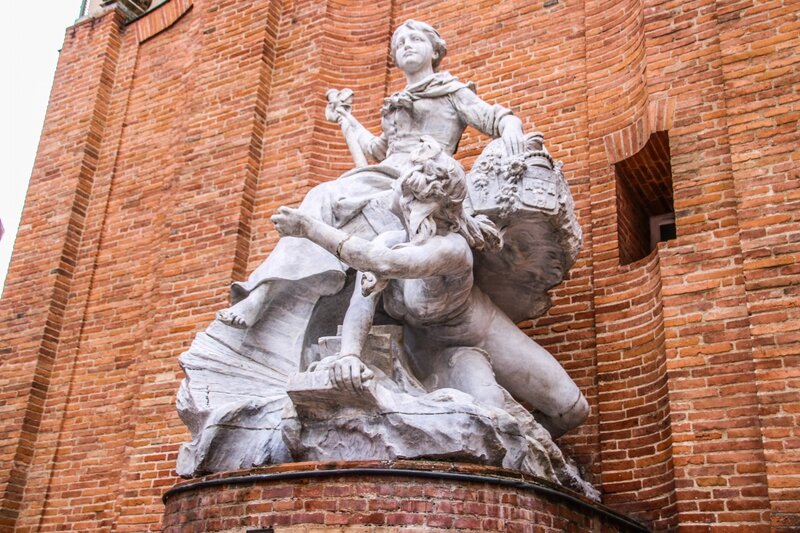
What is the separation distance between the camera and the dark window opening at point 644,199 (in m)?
6.95

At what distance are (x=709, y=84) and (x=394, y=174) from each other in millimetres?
2502

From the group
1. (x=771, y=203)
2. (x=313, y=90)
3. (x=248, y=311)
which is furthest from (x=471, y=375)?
(x=313, y=90)

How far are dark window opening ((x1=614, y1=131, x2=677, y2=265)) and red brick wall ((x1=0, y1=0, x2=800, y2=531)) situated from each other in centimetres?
11

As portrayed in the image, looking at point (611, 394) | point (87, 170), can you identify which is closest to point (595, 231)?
point (611, 394)

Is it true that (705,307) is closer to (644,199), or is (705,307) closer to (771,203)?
(771,203)

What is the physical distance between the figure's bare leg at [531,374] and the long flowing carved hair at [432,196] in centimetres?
95

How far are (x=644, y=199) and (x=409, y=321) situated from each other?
288cm

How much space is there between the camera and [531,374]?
5.70 meters

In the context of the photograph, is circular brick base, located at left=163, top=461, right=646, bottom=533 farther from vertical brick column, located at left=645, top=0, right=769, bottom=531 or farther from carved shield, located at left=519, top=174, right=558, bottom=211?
carved shield, located at left=519, top=174, right=558, bottom=211

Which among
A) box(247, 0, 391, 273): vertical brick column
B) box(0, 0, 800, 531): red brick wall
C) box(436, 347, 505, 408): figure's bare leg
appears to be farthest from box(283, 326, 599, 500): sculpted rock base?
box(247, 0, 391, 273): vertical brick column

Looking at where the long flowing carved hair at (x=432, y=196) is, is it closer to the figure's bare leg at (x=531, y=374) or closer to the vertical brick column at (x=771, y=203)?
the figure's bare leg at (x=531, y=374)

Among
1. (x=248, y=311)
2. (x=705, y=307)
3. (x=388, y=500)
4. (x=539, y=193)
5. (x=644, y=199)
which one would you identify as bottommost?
(x=388, y=500)

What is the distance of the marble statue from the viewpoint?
4.74 metres

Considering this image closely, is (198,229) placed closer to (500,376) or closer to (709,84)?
(500,376)
